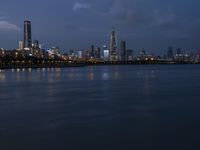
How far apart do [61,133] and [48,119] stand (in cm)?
359

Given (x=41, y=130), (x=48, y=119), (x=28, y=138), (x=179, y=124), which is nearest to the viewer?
(x=28, y=138)

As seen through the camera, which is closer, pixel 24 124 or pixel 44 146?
pixel 44 146

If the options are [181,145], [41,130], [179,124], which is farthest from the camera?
[179,124]

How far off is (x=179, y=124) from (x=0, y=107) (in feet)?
36.7

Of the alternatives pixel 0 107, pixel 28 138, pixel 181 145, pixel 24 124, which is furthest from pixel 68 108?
pixel 181 145

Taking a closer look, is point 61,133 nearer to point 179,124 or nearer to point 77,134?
point 77,134

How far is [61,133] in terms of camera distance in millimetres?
14844

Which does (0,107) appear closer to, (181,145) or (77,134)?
(77,134)

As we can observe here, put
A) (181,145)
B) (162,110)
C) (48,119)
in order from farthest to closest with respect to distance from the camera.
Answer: (162,110)
(48,119)
(181,145)

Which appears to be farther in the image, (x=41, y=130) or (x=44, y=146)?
(x=41, y=130)

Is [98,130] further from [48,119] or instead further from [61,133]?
[48,119]

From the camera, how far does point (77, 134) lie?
14.8 m

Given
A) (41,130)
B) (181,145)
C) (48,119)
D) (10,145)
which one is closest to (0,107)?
(48,119)

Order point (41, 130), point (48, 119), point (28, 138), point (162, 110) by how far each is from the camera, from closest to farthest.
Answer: point (28, 138) → point (41, 130) → point (48, 119) → point (162, 110)
